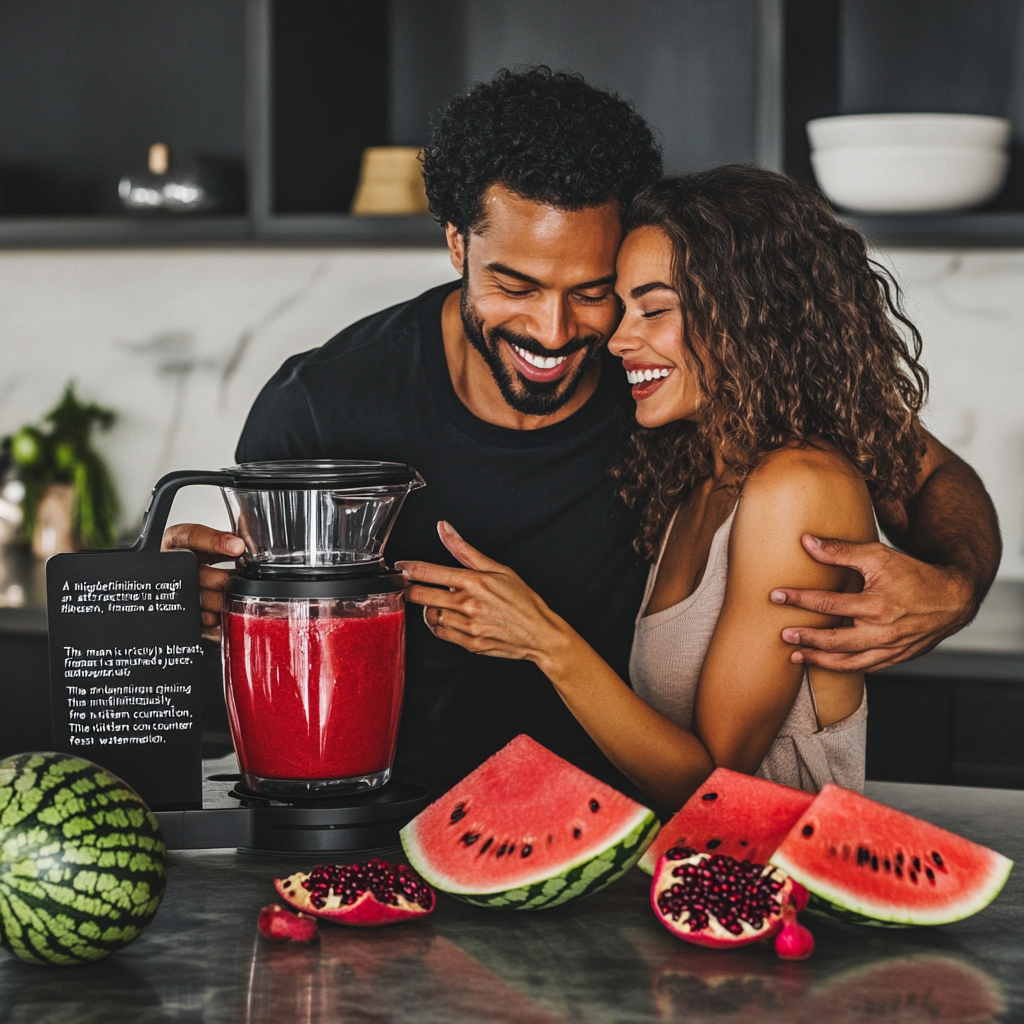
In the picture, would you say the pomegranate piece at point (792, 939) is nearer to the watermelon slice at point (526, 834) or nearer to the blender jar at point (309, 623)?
the watermelon slice at point (526, 834)

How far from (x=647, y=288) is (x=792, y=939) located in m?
0.92

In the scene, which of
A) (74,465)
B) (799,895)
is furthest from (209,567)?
(74,465)

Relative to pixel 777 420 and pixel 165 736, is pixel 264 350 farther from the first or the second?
pixel 165 736

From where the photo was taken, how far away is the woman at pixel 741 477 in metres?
1.45

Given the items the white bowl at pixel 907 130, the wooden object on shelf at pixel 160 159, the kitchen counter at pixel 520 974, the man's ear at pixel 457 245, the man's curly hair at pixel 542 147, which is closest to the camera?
the kitchen counter at pixel 520 974

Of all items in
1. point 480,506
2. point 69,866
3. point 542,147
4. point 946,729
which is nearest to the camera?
point 69,866

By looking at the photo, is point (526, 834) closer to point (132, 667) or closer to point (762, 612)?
point (132, 667)

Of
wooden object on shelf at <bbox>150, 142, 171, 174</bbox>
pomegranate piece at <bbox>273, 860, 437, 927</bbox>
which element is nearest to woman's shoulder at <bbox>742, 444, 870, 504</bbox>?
pomegranate piece at <bbox>273, 860, 437, 927</bbox>

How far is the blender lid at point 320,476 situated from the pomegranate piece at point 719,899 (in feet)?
1.48

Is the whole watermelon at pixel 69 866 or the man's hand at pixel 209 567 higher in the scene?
the man's hand at pixel 209 567

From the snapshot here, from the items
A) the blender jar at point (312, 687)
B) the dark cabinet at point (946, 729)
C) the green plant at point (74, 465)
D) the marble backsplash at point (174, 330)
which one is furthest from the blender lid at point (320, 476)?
the green plant at point (74, 465)

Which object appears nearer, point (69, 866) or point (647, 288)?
point (69, 866)

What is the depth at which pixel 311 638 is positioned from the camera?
121 cm

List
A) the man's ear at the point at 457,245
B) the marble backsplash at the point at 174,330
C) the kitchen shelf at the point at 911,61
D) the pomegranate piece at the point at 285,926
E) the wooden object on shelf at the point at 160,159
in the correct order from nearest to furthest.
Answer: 1. the pomegranate piece at the point at 285,926
2. the man's ear at the point at 457,245
3. the kitchen shelf at the point at 911,61
4. the wooden object on shelf at the point at 160,159
5. the marble backsplash at the point at 174,330
